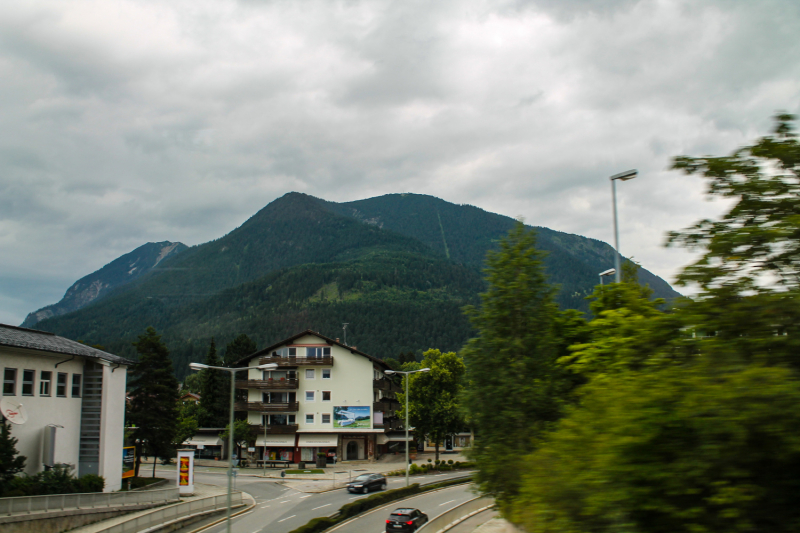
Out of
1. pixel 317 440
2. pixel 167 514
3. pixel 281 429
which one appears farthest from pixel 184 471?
pixel 317 440

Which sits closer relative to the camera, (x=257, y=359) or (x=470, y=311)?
(x=470, y=311)

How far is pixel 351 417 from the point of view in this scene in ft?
232

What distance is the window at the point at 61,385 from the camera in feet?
121

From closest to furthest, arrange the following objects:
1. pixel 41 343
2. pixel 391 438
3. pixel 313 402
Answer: pixel 41 343, pixel 313 402, pixel 391 438

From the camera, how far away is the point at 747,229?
24.5 ft

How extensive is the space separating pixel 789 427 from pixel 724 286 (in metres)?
2.37

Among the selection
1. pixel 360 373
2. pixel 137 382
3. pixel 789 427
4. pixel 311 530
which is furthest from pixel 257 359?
pixel 789 427

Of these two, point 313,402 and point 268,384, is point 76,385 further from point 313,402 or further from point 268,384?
point 313,402

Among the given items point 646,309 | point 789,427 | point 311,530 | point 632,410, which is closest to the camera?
point 789,427

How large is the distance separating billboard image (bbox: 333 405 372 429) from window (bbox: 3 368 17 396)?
41.3m

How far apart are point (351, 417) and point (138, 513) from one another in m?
37.3

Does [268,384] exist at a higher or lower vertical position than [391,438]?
higher

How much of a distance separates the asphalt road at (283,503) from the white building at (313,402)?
12.2 metres

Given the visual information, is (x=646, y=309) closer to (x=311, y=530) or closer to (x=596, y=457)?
(x=596, y=457)
